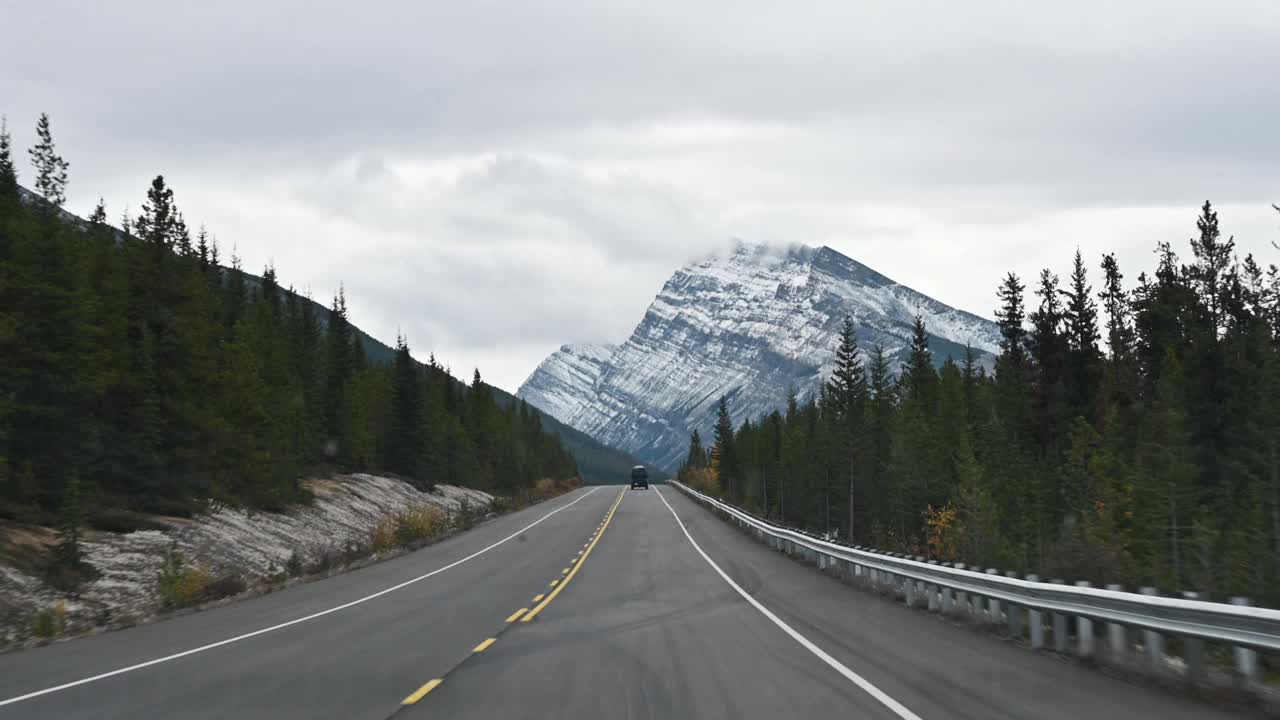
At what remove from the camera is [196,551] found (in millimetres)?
29188

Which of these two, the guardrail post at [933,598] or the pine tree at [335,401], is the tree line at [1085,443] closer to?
the guardrail post at [933,598]

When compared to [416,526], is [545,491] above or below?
above

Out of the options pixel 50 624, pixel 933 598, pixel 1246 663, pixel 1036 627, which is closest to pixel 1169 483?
pixel 933 598

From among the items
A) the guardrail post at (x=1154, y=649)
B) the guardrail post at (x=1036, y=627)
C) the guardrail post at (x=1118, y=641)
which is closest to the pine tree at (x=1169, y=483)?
Answer: the guardrail post at (x=1036, y=627)

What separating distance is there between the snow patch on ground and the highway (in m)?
2.55

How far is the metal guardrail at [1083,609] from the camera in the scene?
28.5 ft

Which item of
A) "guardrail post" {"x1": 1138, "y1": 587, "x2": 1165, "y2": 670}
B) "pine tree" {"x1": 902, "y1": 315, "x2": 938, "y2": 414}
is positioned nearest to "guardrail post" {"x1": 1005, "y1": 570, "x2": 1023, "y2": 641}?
"guardrail post" {"x1": 1138, "y1": 587, "x2": 1165, "y2": 670}

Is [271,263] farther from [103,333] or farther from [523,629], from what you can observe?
[523,629]

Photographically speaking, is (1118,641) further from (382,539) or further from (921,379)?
(921,379)

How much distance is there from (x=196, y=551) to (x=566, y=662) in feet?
70.1

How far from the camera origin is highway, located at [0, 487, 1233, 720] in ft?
28.9

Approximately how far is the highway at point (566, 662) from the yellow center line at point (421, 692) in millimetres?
30

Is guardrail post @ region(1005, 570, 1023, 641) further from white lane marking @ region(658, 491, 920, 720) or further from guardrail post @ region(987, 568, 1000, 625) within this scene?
white lane marking @ region(658, 491, 920, 720)

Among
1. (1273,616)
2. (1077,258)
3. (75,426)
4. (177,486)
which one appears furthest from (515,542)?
(1077,258)
